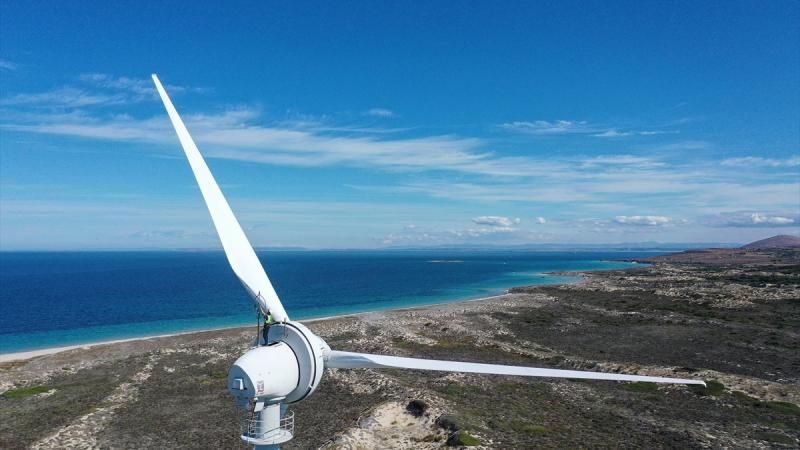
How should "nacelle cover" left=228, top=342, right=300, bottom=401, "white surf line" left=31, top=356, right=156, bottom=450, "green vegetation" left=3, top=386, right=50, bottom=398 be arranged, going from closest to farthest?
"nacelle cover" left=228, top=342, right=300, bottom=401, "white surf line" left=31, top=356, right=156, bottom=450, "green vegetation" left=3, top=386, right=50, bottom=398

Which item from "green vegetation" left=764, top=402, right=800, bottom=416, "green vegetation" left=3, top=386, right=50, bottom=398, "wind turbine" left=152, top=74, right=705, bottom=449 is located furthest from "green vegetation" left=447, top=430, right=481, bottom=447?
"green vegetation" left=3, top=386, right=50, bottom=398

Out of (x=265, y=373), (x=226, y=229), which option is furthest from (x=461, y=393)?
(x=265, y=373)

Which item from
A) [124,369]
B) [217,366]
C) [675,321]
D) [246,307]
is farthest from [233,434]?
[246,307]

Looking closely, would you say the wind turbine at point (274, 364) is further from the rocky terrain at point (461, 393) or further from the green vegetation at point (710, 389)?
the green vegetation at point (710, 389)

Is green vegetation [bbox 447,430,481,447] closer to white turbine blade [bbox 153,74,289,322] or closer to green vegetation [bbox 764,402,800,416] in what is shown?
white turbine blade [bbox 153,74,289,322]

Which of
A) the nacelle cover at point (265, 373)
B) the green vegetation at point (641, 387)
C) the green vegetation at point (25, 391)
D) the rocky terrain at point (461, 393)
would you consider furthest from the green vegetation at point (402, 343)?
the nacelle cover at point (265, 373)

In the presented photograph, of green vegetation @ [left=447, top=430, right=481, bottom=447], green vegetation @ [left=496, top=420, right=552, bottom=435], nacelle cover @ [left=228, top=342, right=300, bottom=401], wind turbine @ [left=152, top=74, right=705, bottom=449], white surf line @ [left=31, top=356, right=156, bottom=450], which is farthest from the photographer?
Result: white surf line @ [left=31, top=356, right=156, bottom=450]

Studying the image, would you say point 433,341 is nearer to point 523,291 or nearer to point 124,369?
point 124,369
